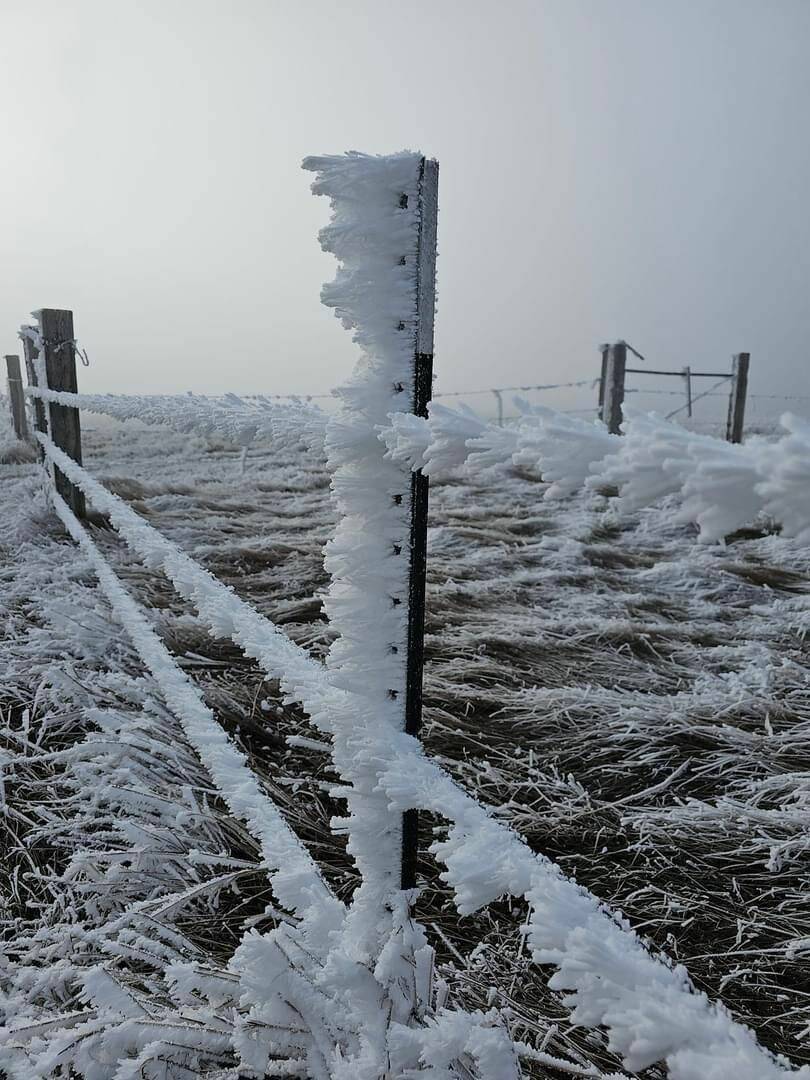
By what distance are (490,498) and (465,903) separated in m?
6.05

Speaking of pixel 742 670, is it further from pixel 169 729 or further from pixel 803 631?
pixel 169 729

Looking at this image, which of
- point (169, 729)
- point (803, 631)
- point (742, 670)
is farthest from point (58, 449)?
point (803, 631)

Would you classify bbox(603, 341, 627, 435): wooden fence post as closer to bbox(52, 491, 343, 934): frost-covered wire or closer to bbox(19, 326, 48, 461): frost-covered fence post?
bbox(19, 326, 48, 461): frost-covered fence post

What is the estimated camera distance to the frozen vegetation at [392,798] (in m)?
0.59

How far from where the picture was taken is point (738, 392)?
10.2 m

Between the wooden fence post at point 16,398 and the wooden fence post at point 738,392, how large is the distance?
381 inches

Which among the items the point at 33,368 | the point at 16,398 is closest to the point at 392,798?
the point at 33,368

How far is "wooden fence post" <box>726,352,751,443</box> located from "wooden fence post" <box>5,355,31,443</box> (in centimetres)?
968

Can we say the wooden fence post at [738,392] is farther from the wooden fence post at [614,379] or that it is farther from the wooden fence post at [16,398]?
the wooden fence post at [16,398]

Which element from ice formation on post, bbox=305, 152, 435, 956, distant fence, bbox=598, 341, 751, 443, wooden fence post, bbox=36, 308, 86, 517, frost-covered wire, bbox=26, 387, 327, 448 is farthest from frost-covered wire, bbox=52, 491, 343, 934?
distant fence, bbox=598, 341, 751, 443

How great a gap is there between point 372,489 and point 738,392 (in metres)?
10.6

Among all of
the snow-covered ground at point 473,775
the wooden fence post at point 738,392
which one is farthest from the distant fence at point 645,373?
the snow-covered ground at point 473,775

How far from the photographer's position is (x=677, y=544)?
5.03m

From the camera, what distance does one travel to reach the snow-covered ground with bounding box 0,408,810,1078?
1.18 meters
